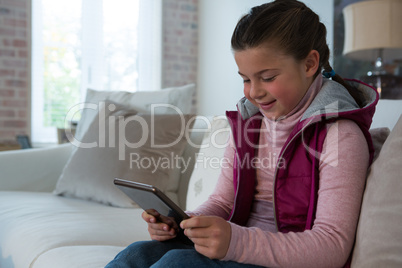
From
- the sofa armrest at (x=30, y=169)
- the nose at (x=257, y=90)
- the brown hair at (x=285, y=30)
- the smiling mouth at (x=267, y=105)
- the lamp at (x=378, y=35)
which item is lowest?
the sofa armrest at (x=30, y=169)

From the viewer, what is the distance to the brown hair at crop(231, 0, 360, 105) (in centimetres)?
103

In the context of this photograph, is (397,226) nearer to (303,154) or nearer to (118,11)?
(303,154)

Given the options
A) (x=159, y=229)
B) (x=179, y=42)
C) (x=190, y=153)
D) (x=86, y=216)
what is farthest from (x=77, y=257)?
(x=179, y=42)

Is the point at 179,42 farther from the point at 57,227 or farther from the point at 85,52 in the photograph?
the point at 57,227

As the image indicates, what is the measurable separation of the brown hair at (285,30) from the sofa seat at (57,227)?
69cm

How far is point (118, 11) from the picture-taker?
425 cm

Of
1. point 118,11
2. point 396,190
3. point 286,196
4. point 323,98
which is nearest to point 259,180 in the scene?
point 286,196

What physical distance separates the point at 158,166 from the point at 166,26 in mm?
2806

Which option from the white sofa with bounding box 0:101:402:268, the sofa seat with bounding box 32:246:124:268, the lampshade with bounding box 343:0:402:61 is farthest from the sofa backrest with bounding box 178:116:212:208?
the lampshade with bounding box 343:0:402:61

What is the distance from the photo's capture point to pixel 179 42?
178 inches

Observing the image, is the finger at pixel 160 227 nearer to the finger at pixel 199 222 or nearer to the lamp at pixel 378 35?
the finger at pixel 199 222

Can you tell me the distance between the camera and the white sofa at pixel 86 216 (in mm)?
792

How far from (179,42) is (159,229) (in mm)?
3687

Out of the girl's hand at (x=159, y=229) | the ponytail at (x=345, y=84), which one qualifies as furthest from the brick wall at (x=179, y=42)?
the girl's hand at (x=159, y=229)
